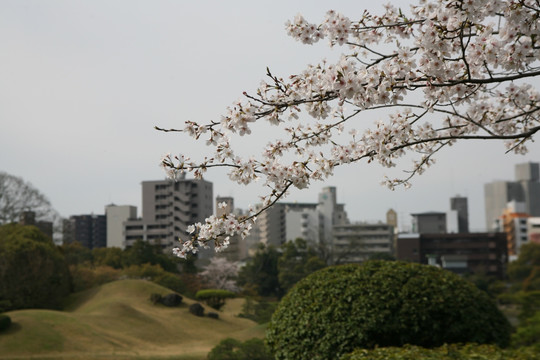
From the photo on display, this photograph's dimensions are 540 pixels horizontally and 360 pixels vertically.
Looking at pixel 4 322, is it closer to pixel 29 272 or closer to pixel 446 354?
pixel 29 272

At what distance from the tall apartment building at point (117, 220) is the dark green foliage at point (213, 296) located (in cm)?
3233

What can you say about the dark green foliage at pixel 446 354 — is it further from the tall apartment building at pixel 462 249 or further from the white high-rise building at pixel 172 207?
the tall apartment building at pixel 462 249

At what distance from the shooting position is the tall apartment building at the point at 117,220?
185 ft

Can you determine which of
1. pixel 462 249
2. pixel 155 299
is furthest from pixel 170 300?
pixel 462 249

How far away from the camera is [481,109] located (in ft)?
15.7

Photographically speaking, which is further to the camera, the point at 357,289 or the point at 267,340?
the point at 267,340

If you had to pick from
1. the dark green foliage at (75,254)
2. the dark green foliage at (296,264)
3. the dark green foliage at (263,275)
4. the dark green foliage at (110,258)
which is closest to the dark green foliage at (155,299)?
the dark green foliage at (75,254)

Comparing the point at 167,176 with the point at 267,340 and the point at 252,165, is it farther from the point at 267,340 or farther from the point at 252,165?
the point at 267,340

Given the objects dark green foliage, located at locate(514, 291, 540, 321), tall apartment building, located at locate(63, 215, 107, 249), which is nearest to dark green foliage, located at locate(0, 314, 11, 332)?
dark green foliage, located at locate(514, 291, 540, 321)

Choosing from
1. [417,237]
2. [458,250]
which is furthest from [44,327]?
[458,250]

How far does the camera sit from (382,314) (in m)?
6.40

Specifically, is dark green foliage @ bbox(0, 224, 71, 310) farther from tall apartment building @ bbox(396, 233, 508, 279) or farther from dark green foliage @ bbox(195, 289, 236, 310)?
tall apartment building @ bbox(396, 233, 508, 279)

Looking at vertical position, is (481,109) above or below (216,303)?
above

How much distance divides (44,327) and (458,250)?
142 feet
